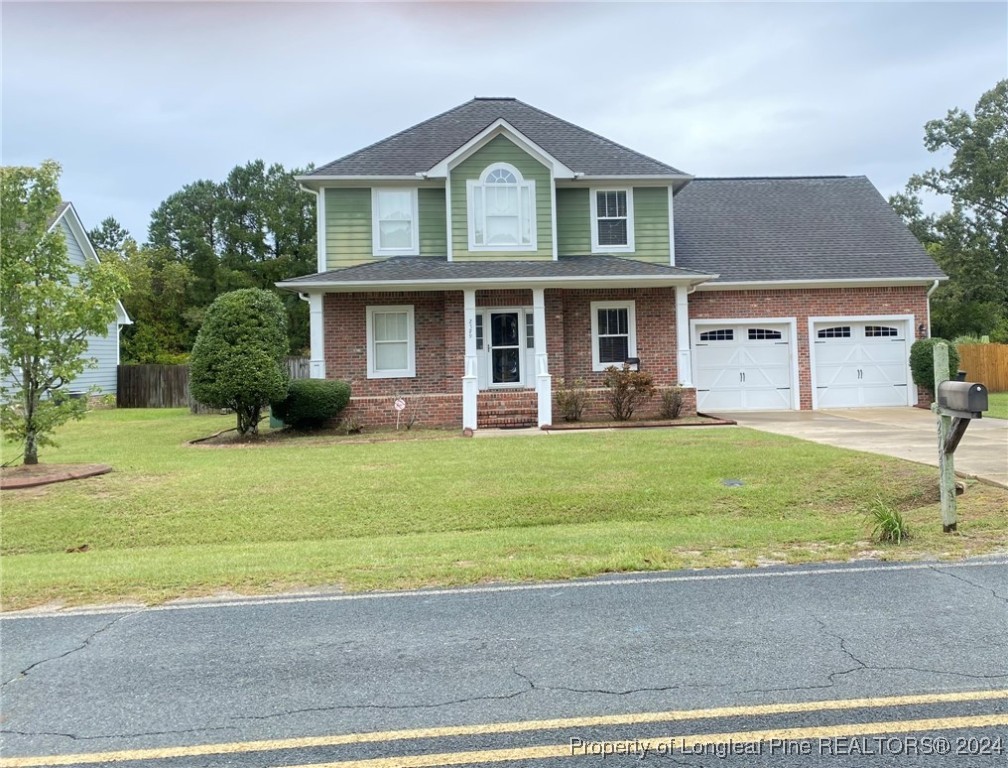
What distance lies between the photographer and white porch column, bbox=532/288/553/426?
54.1ft

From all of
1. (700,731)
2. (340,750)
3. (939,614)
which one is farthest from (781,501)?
(340,750)

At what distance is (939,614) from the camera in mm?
5066

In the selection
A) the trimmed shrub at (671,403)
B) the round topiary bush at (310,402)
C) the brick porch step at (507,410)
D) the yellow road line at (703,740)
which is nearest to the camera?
the yellow road line at (703,740)

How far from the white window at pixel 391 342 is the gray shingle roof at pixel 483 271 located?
1190 millimetres

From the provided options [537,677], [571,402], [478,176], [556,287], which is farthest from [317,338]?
[537,677]

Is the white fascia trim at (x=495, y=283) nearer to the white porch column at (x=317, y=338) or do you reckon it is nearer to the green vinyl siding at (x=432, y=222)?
the white porch column at (x=317, y=338)

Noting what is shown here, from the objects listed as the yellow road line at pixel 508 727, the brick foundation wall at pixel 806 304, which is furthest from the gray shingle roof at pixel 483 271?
the yellow road line at pixel 508 727

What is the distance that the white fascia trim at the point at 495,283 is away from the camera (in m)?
17.2

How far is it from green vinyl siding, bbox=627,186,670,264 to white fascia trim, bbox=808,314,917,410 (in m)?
4.85

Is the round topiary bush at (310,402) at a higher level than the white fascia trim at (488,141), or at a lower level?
lower

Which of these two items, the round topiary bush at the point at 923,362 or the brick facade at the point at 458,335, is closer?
the brick facade at the point at 458,335

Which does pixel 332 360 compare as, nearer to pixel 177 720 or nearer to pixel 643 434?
pixel 643 434

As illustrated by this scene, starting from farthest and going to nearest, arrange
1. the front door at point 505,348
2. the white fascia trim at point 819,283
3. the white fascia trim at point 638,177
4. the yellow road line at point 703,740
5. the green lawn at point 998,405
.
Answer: the white fascia trim at point 819,283
the white fascia trim at point 638,177
the front door at point 505,348
the green lawn at point 998,405
the yellow road line at point 703,740

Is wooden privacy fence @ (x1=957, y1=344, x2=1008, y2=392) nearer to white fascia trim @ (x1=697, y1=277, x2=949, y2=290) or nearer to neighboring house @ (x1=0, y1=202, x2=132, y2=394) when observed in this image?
white fascia trim @ (x1=697, y1=277, x2=949, y2=290)
